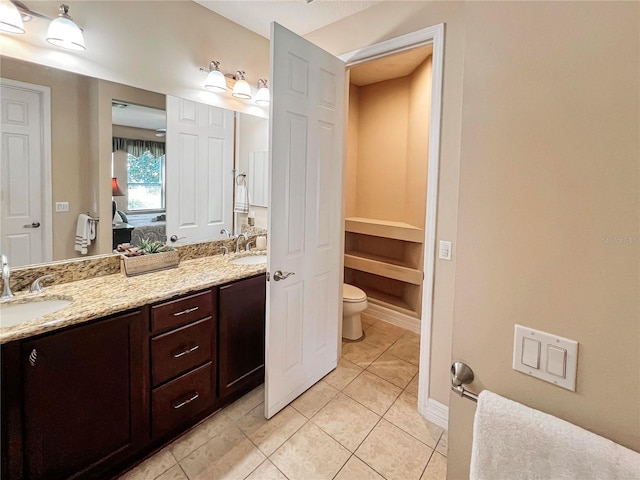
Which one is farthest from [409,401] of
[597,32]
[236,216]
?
[597,32]

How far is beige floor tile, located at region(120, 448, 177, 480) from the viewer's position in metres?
1.52

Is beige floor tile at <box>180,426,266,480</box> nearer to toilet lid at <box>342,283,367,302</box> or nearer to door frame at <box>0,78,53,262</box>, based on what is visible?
door frame at <box>0,78,53,262</box>

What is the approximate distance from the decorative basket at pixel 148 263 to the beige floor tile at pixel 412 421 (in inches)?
68.2

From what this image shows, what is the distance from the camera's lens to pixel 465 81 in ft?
2.62

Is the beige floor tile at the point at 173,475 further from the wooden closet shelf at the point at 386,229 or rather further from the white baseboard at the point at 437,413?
the wooden closet shelf at the point at 386,229

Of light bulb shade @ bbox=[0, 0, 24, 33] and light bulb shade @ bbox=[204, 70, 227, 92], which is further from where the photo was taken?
light bulb shade @ bbox=[204, 70, 227, 92]

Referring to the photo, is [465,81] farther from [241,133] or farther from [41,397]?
[241,133]

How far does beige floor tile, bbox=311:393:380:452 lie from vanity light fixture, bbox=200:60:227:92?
242cm

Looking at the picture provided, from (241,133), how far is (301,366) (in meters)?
1.91

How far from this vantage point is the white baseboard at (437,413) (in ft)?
6.35

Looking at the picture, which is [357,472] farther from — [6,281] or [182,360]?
[6,281]

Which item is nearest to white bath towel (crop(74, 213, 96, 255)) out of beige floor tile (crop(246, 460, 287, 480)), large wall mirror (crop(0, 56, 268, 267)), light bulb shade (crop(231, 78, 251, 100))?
large wall mirror (crop(0, 56, 268, 267))

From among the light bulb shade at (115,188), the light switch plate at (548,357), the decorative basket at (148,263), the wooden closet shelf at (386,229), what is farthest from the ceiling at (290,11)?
the light switch plate at (548,357)

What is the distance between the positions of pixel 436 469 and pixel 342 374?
947 mm
